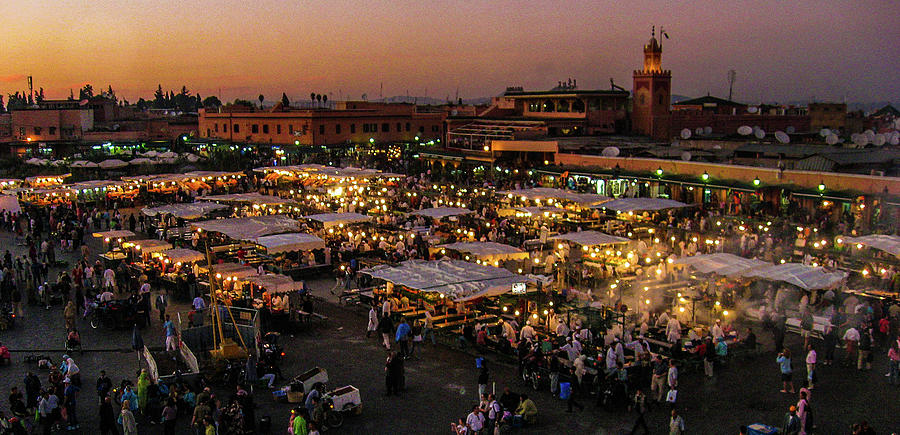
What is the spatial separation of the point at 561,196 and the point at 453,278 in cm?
1292

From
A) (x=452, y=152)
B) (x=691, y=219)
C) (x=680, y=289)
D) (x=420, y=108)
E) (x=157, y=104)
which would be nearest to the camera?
(x=680, y=289)

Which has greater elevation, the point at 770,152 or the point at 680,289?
the point at 770,152

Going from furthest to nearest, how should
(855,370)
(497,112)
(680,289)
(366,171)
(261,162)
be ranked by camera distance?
(497,112) < (261,162) < (366,171) < (680,289) < (855,370)

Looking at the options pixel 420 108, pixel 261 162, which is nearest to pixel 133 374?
pixel 261 162

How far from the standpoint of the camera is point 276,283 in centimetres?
1919

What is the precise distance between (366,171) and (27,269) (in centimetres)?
2022

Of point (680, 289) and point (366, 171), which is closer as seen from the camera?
point (680, 289)

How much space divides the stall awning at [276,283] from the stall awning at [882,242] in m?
14.1

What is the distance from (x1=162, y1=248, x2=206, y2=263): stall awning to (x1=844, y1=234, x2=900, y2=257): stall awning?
17767 millimetres

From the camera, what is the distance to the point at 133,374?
1555 cm

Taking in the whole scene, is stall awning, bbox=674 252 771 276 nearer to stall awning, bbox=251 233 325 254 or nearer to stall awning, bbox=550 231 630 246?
stall awning, bbox=550 231 630 246

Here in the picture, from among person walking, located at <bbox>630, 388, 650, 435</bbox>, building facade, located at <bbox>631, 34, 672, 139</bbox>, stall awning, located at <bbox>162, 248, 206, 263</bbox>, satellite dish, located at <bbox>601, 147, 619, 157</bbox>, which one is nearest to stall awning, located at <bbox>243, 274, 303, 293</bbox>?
stall awning, located at <bbox>162, 248, 206, 263</bbox>

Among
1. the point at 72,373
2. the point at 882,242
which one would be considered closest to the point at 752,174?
the point at 882,242

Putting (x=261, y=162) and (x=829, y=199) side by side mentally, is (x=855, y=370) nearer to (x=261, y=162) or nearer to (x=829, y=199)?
(x=829, y=199)
